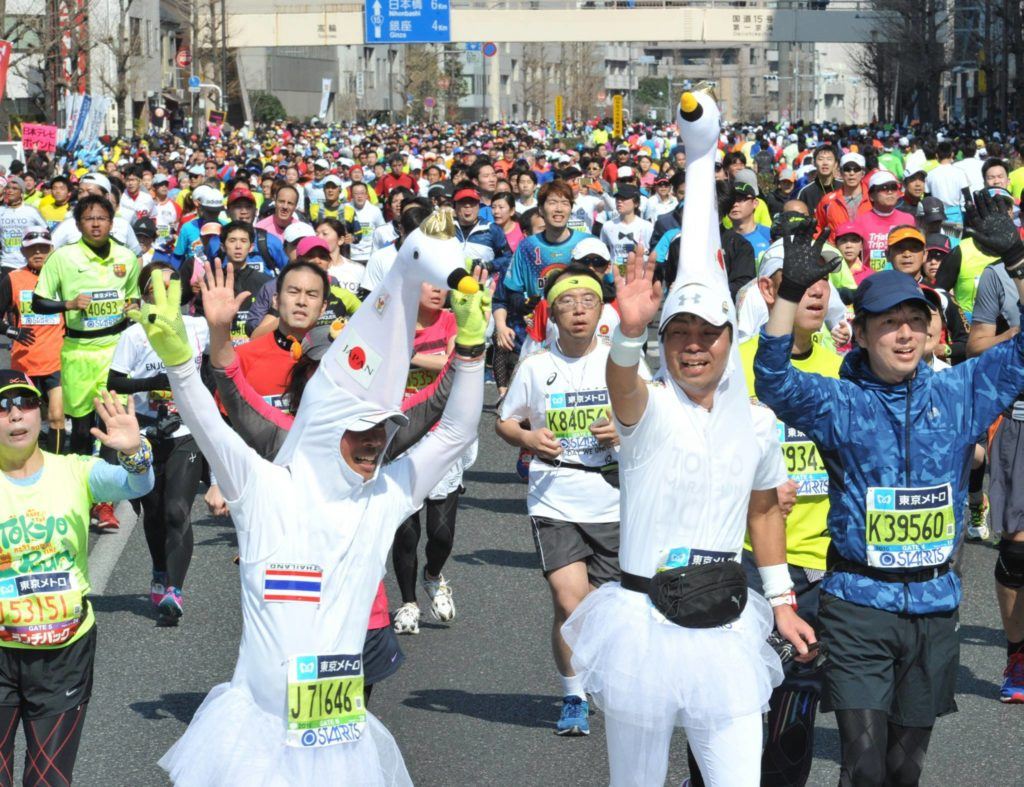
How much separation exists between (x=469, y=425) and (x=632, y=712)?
37.7 inches

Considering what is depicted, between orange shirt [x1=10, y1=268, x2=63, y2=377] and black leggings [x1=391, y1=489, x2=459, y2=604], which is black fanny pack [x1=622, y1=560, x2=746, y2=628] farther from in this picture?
orange shirt [x1=10, y1=268, x2=63, y2=377]

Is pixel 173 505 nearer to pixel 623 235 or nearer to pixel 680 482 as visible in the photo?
pixel 680 482

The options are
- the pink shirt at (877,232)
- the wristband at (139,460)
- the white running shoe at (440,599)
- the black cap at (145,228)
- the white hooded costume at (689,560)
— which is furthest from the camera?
the black cap at (145,228)

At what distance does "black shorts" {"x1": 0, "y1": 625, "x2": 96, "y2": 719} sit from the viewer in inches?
219

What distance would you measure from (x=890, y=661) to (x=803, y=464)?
1336 millimetres

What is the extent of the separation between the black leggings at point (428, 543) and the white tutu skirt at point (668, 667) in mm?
3554

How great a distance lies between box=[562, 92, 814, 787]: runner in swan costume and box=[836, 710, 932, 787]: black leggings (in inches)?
10.9

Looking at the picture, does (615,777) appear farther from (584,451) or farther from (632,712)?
(584,451)

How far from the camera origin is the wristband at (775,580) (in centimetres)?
549

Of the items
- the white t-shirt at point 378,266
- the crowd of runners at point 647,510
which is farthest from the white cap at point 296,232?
the crowd of runners at point 647,510

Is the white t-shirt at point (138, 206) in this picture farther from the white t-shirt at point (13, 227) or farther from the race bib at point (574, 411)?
the race bib at point (574, 411)

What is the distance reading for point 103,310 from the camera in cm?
1151

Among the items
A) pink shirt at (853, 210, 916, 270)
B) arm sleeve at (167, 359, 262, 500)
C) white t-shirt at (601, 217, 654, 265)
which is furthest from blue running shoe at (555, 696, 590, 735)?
white t-shirt at (601, 217, 654, 265)

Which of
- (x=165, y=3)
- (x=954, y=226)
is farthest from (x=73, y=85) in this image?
(x=165, y=3)
